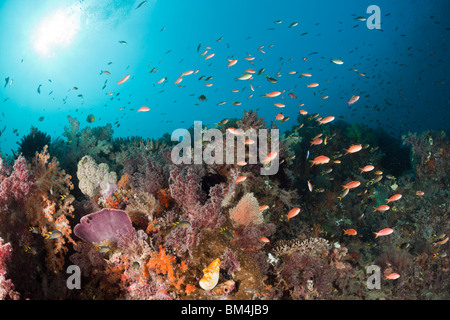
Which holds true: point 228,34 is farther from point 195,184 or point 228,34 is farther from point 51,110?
point 51,110

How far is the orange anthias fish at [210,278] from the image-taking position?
131 inches

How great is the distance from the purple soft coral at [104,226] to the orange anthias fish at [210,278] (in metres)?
1.52

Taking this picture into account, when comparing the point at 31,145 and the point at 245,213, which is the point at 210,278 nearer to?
the point at 245,213

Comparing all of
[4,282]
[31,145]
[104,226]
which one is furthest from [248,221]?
[31,145]

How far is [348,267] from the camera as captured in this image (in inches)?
215

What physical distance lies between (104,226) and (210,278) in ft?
6.97

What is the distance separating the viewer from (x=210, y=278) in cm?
335

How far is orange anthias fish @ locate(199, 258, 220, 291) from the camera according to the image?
3332 millimetres

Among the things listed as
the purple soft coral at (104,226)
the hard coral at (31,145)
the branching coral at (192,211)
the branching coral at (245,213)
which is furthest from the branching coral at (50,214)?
the hard coral at (31,145)

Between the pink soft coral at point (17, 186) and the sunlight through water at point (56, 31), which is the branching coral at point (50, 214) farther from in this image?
the sunlight through water at point (56, 31)
